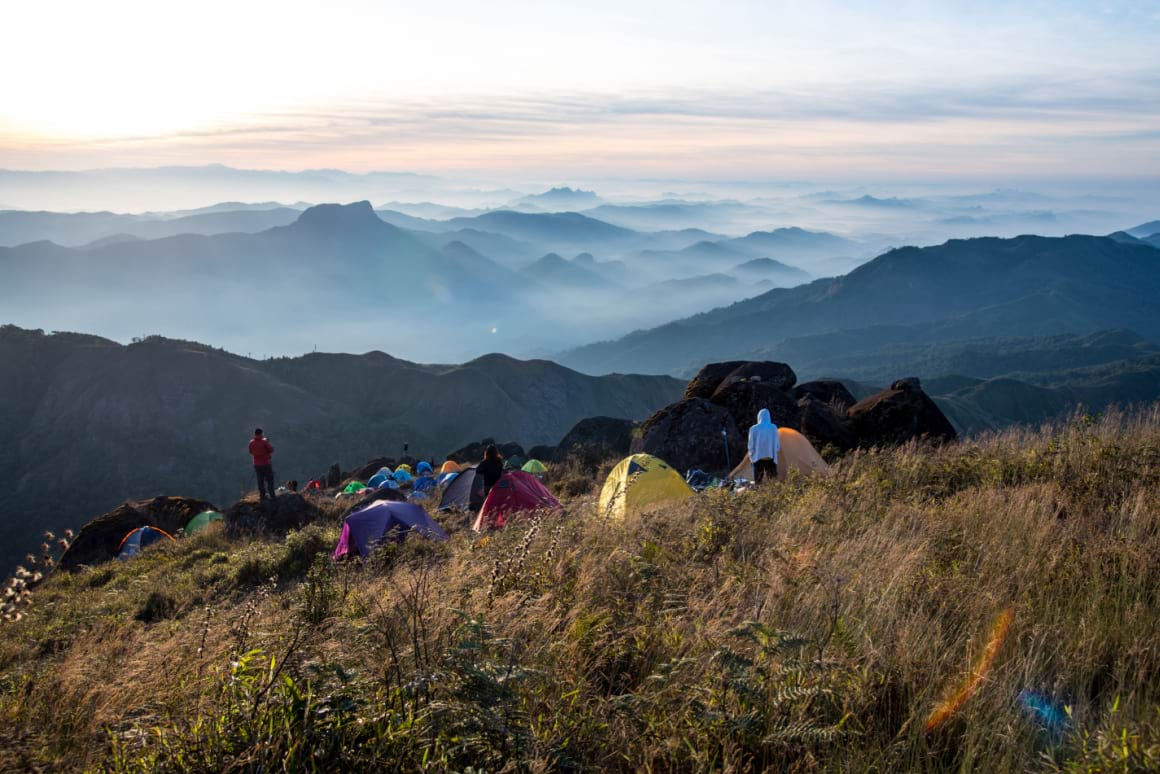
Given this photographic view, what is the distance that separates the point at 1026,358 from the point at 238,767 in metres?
172

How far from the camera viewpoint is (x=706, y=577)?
381 centimetres

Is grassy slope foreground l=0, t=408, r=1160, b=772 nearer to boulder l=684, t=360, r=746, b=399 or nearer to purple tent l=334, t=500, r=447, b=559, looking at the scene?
purple tent l=334, t=500, r=447, b=559

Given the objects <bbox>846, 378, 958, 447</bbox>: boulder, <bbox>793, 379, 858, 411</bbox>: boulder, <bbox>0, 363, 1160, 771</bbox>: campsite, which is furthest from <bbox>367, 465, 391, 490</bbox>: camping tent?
<bbox>0, 363, 1160, 771</bbox>: campsite

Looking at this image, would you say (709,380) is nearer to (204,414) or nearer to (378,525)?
(378,525)

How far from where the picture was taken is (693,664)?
108 inches

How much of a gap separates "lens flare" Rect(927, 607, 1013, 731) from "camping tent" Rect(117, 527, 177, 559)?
1819 cm

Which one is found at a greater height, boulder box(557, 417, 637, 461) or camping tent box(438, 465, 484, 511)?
camping tent box(438, 465, 484, 511)

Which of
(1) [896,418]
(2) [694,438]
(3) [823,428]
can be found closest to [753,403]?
(3) [823,428]

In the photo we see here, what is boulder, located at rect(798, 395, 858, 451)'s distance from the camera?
14.7 metres

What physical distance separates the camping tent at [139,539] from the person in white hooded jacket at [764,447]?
14250mm

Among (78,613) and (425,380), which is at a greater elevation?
(78,613)

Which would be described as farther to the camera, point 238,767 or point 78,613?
point 78,613

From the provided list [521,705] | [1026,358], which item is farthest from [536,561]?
[1026,358]

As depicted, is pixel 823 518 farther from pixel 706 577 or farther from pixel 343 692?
pixel 343 692
